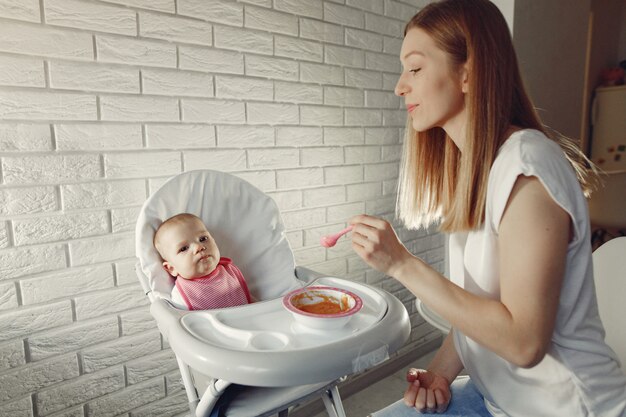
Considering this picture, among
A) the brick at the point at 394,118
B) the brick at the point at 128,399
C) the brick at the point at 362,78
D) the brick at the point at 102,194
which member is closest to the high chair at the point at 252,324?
the brick at the point at 102,194

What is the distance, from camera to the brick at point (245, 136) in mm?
1543

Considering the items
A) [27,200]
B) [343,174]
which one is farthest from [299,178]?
[27,200]

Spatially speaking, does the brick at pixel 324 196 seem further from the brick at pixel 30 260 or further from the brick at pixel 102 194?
the brick at pixel 30 260

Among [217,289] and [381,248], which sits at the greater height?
[381,248]

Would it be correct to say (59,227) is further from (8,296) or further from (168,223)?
(168,223)

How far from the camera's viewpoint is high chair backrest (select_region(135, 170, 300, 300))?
1.20 metres

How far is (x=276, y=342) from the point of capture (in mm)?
898

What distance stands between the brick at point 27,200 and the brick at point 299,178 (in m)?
0.75

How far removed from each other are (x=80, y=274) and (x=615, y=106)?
4045 millimetres

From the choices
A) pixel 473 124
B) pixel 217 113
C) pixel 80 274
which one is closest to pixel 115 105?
pixel 217 113

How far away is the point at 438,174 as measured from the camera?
1.13 meters

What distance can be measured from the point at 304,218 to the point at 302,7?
0.80 metres

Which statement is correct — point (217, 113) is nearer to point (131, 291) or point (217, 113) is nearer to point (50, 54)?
point (50, 54)

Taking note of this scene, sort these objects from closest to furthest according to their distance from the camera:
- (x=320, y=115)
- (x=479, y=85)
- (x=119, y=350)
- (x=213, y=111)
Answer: (x=479, y=85) → (x=119, y=350) → (x=213, y=111) → (x=320, y=115)
